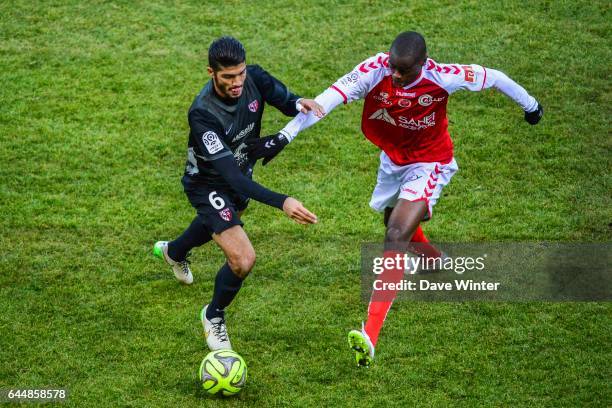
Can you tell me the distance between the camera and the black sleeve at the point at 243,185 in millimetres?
7507

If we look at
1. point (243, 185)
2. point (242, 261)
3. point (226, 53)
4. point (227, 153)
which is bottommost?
point (242, 261)

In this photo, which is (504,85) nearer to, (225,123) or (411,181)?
(411,181)

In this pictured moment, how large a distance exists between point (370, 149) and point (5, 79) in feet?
16.6

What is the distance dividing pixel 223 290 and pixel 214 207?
69 centimetres

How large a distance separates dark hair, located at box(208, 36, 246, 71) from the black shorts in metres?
1.07

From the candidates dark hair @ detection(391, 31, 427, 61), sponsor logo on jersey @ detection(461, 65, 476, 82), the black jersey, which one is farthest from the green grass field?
dark hair @ detection(391, 31, 427, 61)

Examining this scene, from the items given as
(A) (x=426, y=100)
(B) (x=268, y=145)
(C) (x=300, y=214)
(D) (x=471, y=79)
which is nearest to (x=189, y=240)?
(B) (x=268, y=145)

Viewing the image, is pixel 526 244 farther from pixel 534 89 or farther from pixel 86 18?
pixel 86 18

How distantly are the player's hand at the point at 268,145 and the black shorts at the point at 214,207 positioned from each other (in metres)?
0.43

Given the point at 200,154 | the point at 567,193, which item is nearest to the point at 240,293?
the point at 200,154

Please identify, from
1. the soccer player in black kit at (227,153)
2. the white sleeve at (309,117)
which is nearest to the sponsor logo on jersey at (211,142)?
the soccer player in black kit at (227,153)

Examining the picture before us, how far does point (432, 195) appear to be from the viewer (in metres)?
8.70

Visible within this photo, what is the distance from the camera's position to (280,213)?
35.4ft

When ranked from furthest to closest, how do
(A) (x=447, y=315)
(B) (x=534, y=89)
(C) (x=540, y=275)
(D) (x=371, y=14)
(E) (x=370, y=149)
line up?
(D) (x=371, y=14)
(B) (x=534, y=89)
(E) (x=370, y=149)
(C) (x=540, y=275)
(A) (x=447, y=315)
